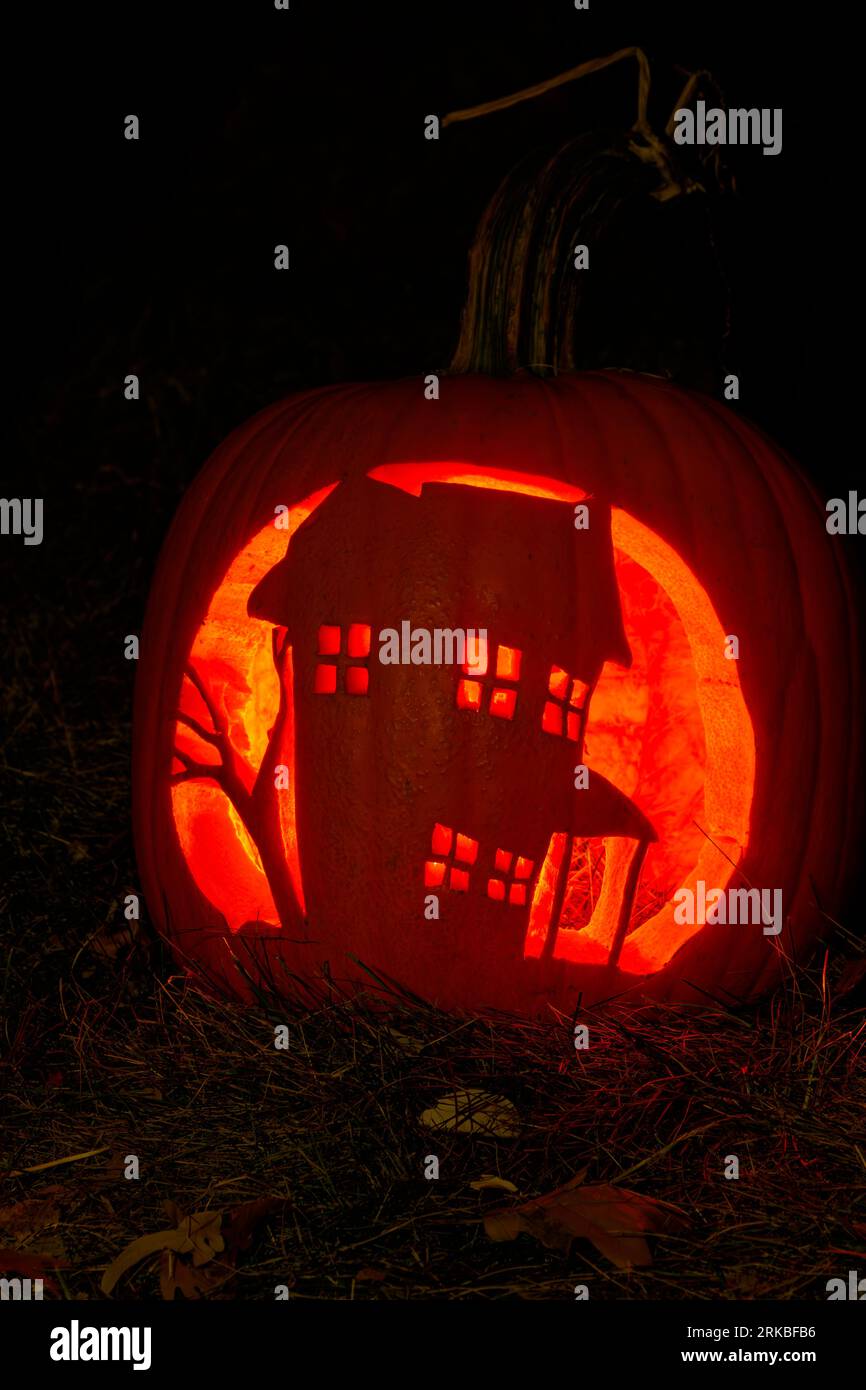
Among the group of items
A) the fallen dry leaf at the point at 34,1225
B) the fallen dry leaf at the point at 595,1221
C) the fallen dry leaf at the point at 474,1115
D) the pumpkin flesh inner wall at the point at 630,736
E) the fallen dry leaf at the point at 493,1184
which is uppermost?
the pumpkin flesh inner wall at the point at 630,736

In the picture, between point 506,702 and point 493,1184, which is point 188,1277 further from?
point 506,702

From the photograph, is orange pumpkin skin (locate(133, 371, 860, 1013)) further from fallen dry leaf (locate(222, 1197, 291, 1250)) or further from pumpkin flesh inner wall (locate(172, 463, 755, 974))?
fallen dry leaf (locate(222, 1197, 291, 1250))

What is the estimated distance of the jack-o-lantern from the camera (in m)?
2.53

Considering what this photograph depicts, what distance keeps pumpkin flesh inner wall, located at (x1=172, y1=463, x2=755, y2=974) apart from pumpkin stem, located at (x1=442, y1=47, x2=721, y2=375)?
0.44 metres

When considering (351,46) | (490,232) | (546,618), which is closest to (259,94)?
(351,46)

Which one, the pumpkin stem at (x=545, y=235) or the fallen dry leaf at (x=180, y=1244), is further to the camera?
the pumpkin stem at (x=545, y=235)

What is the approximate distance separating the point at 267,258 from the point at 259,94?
0.96 meters

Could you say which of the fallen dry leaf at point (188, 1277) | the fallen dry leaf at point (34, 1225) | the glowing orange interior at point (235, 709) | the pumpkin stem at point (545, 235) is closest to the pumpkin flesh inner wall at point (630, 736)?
the glowing orange interior at point (235, 709)

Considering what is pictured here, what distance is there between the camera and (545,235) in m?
2.92

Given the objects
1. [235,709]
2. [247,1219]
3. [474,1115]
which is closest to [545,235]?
[235,709]

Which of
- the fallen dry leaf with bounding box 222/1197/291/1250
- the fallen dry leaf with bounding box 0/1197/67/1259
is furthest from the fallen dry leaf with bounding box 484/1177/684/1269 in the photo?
the fallen dry leaf with bounding box 0/1197/67/1259

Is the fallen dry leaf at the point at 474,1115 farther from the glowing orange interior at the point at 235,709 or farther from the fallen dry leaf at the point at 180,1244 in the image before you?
the glowing orange interior at the point at 235,709

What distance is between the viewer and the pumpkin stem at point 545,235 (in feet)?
9.55

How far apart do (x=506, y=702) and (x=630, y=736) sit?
27 centimetres
